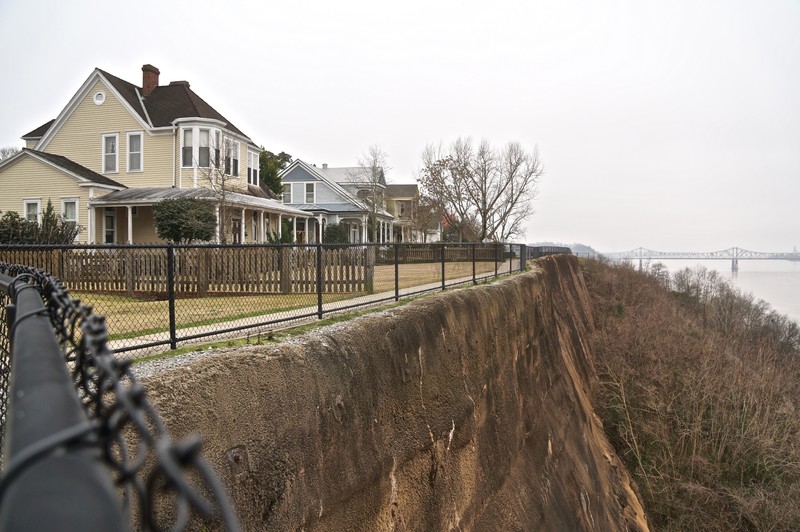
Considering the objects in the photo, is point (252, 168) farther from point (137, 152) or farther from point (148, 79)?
point (148, 79)

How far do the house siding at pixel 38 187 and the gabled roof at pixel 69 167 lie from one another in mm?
230

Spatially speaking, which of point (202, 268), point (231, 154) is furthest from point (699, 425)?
point (231, 154)

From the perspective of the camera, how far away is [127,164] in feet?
84.3

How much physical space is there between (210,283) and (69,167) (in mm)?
20010

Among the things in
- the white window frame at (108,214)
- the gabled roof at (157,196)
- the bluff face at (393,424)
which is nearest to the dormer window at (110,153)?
the gabled roof at (157,196)

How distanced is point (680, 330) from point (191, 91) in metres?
28.9

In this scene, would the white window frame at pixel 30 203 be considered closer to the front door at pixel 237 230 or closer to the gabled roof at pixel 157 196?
the gabled roof at pixel 157 196

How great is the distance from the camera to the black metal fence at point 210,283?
5.91 metres

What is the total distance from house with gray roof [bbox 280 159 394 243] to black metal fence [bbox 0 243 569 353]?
98.8 ft

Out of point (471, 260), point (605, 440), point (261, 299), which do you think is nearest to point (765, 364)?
point (605, 440)

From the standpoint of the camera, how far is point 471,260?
1495cm

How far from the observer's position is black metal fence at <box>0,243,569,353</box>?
19.4ft

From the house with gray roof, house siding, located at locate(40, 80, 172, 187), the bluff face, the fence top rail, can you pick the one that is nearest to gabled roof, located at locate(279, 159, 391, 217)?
the house with gray roof

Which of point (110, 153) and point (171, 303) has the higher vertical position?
point (110, 153)
